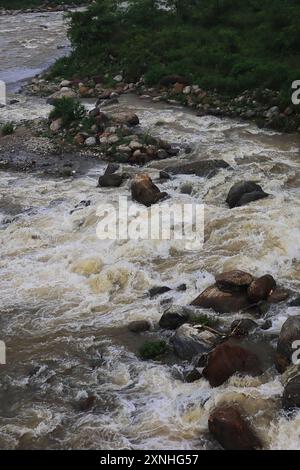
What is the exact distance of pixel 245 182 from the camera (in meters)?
12.5

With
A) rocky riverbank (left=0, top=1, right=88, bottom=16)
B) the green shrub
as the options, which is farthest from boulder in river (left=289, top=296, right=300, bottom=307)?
rocky riverbank (left=0, top=1, right=88, bottom=16)

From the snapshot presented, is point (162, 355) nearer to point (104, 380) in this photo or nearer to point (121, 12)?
point (104, 380)

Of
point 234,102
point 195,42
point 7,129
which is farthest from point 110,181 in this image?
point 195,42

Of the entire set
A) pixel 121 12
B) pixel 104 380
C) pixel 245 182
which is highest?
pixel 121 12

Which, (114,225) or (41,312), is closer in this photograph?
(41,312)

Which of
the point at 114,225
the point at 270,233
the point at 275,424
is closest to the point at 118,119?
the point at 114,225

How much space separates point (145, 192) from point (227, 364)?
19.4 ft

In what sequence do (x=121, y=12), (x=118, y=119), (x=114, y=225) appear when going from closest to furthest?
1. (x=114, y=225)
2. (x=118, y=119)
3. (x=121, y=12)

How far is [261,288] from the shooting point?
9016 mm

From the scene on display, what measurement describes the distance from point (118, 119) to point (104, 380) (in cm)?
1126

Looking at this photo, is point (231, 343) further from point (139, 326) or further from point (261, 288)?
point (139, 326)

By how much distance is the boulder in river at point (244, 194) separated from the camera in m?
12.1

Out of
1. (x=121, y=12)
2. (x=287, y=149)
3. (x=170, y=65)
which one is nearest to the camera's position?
(x=287, y=149)

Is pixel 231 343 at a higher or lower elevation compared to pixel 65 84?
lower
